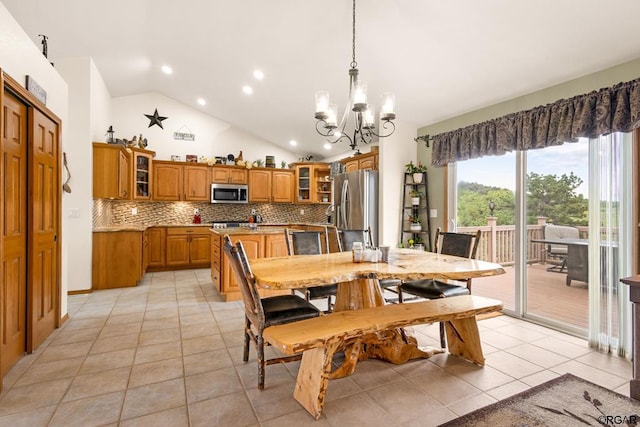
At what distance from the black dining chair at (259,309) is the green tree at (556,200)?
274cm

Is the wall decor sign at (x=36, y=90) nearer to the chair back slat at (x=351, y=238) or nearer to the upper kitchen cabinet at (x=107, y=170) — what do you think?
the upper kitchen cabinet at (x=107, y=170)

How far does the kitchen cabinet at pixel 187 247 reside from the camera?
20.2 ft

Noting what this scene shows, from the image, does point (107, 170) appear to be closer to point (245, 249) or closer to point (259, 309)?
point (245, 249)

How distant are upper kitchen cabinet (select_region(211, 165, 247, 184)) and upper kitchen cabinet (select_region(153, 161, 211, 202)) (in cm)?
16

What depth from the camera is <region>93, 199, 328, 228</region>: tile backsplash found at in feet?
18.8

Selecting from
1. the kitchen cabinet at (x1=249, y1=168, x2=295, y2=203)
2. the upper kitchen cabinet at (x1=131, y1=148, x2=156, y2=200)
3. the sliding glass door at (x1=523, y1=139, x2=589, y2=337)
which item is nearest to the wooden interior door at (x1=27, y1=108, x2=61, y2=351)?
the upper kitchen cabinet at (x1=131, y1=148, x2=156, y2=200)

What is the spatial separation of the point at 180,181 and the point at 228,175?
3.12ft

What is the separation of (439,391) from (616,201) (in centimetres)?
215

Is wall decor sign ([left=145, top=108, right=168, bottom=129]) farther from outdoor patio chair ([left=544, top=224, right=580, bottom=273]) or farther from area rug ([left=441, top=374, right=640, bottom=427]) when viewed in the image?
area rug ([left=441, top=374, right=640, bottom=427])

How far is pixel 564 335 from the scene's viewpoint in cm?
310

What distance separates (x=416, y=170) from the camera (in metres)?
4.80

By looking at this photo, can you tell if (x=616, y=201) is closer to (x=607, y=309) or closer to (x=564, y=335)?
(x=607, y=309)

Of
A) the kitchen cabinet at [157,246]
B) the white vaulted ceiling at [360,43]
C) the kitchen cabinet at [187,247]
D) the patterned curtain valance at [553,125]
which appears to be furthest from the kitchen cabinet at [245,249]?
the patterned curtain valance at [553,125]

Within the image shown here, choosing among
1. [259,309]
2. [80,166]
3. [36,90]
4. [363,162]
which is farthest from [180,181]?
[259,309]
